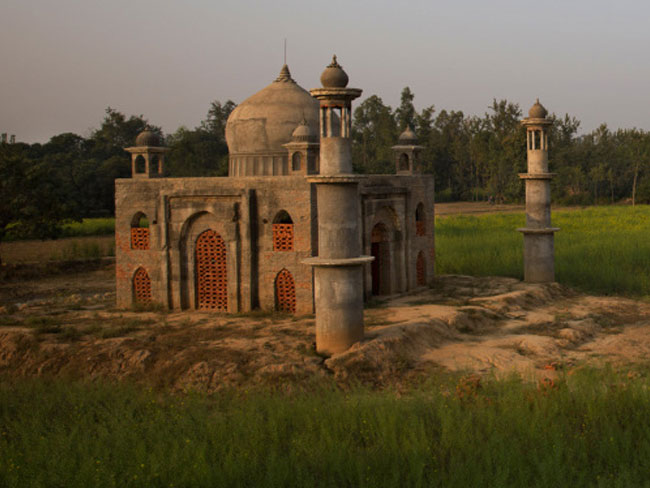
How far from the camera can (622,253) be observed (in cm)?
2566

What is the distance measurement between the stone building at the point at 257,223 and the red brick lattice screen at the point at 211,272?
3cm

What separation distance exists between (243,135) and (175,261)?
400cm

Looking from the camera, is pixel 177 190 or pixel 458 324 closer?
pixel 458 324

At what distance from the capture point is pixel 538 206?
21281mm

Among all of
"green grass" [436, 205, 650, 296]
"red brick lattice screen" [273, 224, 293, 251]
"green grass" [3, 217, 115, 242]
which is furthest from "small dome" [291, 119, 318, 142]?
"green grass" [3, 217, 115, 242]

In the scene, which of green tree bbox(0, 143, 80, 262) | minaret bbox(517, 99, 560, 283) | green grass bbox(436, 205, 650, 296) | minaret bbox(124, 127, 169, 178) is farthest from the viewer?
green tree bbox(0, 143, 80, 262)

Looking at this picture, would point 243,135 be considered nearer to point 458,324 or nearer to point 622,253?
point 458,324

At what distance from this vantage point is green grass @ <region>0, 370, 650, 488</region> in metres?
8.20

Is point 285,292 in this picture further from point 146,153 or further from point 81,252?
point 81,252

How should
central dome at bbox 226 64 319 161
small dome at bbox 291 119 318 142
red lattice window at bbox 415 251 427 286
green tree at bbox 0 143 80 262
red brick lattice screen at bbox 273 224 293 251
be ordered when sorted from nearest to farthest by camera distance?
red brick lattice screen at bbox 273 224 293 251 < small dome at bbox 291 119 318 142 < central dome at bbox 226 64 319 161 < red lattice window at bbox 415 251 427 286 < green tree at bbox 0 143 80 262

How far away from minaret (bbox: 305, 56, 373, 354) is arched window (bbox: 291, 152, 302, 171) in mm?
4649

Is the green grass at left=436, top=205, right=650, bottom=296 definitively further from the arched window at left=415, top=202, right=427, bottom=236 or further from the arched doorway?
the arched doorway

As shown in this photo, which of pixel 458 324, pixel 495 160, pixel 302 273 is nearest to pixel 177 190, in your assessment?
pixel 302 273

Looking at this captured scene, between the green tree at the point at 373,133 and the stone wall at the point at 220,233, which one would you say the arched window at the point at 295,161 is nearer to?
the stone wall at the point at 220,233
